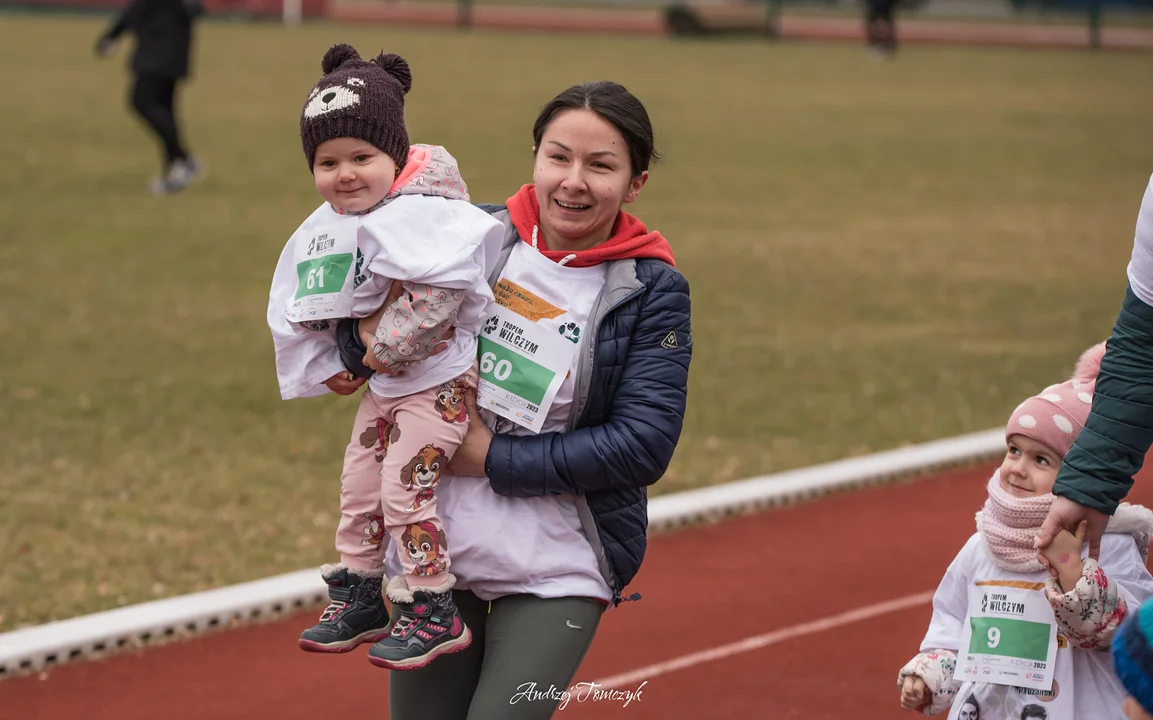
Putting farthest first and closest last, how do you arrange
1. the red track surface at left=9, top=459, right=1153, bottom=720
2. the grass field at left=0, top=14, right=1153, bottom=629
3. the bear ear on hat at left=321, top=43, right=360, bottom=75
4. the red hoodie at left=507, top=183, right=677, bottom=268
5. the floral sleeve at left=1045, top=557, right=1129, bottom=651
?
the grass field at left=0, top=14, right=1153, bottom=629, the red track surface at left=9, top=459, right=1153, bottom=720, the bear ear on hat at left=321, top=43, right=360, bottom=75, the red hoodie at left=507, top=183, right=677, bottom=268, the floral sleeve at left=1045, top=557, right=1129, bottom=651

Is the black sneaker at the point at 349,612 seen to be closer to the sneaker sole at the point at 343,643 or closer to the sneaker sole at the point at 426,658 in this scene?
the sneaker sole at the point at 343,643

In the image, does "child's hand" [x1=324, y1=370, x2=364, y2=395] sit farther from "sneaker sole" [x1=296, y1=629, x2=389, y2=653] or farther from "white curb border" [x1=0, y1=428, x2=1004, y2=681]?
"white curb border" [x1=0, y1=428, x2=1004, y2=681]

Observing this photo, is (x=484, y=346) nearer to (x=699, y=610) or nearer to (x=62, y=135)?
(x=699, y=610)

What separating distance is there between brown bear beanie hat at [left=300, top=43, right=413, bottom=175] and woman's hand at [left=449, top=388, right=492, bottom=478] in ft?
1.83

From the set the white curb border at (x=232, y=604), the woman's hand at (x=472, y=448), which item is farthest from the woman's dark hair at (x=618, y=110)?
the white curb border at (x=232, y=604)

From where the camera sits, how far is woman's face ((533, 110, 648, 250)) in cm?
347

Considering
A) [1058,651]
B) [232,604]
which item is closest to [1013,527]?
[1058,651]

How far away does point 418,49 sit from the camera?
3656 cm

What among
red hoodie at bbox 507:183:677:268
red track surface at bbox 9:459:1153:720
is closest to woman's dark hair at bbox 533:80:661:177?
red hoodie at bbox 507:183:677:268

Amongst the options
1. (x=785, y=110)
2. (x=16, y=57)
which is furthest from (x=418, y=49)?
(x=785, y=110)

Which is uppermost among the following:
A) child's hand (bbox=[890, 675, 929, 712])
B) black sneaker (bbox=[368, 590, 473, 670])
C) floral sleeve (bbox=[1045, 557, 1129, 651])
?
floral sleeve (bbox=[1045, 557, 1129, 651])

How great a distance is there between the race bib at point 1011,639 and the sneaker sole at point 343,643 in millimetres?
1338

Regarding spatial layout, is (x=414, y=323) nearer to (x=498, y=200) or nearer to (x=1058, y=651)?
(x=1058, y=651)

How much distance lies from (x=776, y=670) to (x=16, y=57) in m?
28.8
